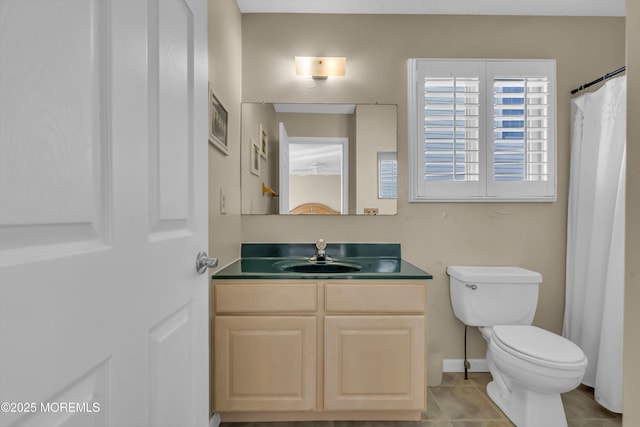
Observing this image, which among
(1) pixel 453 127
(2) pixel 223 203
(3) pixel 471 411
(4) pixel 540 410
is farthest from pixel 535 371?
(2) pixel 223 203

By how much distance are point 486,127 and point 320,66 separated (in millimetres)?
1190

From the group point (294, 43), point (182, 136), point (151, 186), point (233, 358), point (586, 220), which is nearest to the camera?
point (151, 186)

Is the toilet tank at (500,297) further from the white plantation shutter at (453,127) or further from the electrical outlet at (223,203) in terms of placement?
the electrical outlet at (223,203)

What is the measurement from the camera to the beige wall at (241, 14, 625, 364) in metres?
2.26

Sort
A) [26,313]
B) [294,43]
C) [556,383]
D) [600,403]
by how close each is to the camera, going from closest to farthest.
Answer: [26,313] < [556,383] < [600,403] < [294,43]

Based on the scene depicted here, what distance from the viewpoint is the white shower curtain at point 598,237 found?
1.82 metres

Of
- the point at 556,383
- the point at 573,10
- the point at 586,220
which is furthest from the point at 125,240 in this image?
the point at 573,10

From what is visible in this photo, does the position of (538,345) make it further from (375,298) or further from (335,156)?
(335,156)

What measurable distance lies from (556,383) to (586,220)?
1096 millimetres

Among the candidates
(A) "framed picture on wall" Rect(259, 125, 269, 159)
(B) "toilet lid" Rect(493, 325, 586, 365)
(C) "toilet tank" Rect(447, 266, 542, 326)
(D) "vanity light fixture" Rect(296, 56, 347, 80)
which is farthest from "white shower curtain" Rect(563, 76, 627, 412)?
(A) "framed picture on wall" Rect(259, 125, 269, 159)

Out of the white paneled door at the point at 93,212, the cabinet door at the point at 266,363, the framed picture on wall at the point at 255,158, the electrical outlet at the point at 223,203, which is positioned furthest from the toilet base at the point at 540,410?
the framed picture on wall at the point at 255,158

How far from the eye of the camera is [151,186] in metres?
0.72

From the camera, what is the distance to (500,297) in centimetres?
203

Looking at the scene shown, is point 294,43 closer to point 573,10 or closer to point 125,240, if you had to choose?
point 573,10
